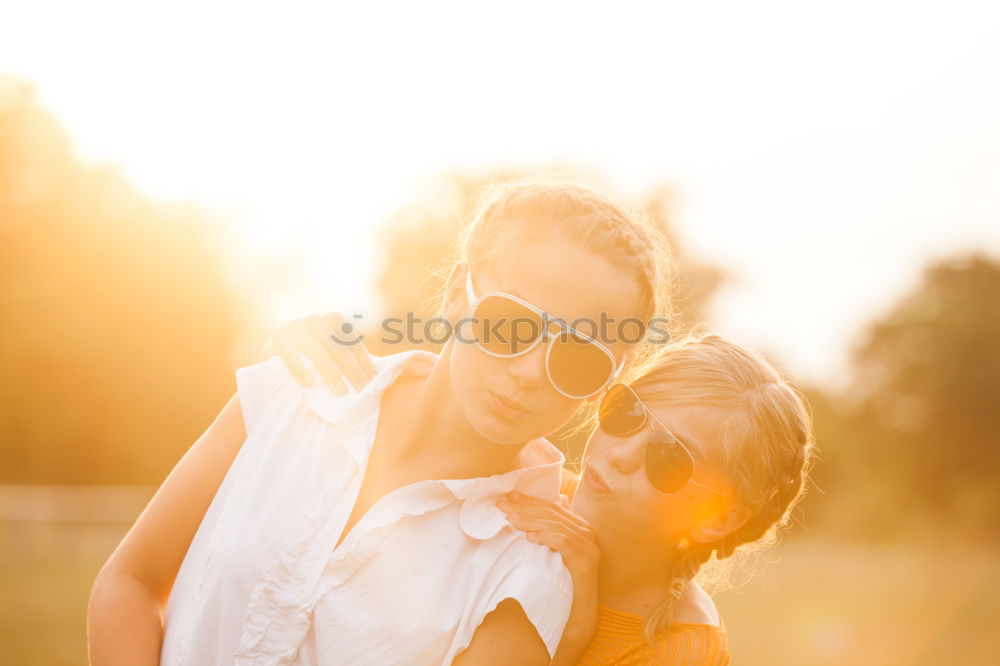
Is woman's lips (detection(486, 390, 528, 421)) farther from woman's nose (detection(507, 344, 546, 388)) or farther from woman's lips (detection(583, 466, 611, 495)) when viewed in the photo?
woman's lips (detection(583, 466, 611, 495))

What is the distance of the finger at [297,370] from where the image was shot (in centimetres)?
315

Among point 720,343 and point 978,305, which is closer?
point 720,343

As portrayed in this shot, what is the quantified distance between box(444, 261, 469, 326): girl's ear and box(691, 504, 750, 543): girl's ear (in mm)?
1196

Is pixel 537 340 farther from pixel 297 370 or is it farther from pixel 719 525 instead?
pixel 719 525

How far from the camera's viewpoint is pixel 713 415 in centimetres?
348

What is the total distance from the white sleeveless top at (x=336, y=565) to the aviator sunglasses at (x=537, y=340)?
0.37 m

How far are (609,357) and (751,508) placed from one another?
3.27 ft

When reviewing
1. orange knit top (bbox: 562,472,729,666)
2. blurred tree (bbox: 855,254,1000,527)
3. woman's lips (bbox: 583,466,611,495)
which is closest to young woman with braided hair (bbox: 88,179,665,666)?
woman's lips (bbox: 583,466,611,495)

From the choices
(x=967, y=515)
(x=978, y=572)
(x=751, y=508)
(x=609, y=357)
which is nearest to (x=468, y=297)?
(x=609, y=357)

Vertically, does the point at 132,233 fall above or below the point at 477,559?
below

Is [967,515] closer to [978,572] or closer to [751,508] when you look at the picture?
[978,572]

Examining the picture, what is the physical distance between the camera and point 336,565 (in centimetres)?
275

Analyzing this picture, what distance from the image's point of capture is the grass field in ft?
43.6

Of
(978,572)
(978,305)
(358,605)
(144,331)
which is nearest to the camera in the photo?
(358,605)
